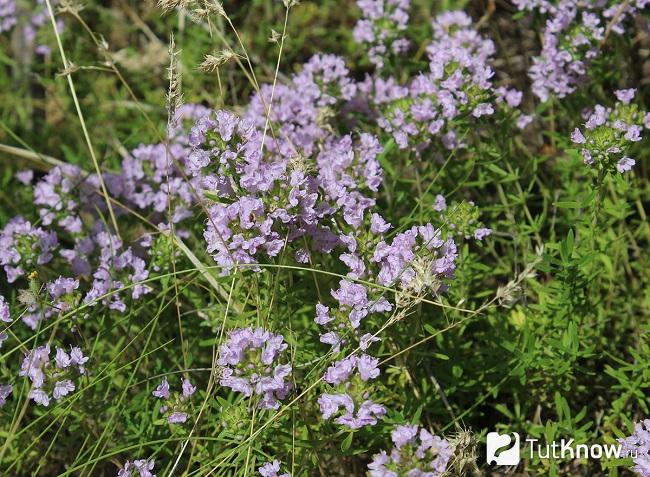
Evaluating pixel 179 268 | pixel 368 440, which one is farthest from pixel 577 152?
pixel 179 268

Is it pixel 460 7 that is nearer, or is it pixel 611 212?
pixel 611 212

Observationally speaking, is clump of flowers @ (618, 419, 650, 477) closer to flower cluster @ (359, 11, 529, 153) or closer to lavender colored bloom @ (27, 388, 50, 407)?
flower cluster @ (359, 11, 529, 153)

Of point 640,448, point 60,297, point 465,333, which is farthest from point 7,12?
point 640,448

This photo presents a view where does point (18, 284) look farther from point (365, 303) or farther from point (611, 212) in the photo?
point (611, 212)

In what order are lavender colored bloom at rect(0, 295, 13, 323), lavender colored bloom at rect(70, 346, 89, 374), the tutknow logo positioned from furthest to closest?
the tutknow logo
lavender colored bloom at rect(0, 295, 13, 323)
lavender colored bloom at rect(70, 346, 89, 374)

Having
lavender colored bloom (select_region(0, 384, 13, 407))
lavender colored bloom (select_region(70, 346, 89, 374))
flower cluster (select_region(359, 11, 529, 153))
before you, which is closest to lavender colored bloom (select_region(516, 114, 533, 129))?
flower cluster (select_region(359, 11, 529, 153))

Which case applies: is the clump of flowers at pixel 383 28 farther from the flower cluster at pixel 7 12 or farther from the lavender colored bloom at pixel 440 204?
the flower cluster at pixel 7 12

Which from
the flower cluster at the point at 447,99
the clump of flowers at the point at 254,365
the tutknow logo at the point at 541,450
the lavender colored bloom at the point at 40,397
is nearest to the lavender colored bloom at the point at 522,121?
the flower cluster at the point at 447,99
